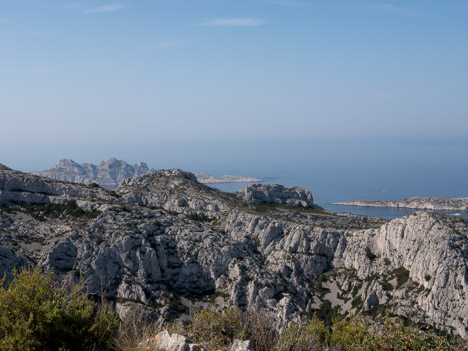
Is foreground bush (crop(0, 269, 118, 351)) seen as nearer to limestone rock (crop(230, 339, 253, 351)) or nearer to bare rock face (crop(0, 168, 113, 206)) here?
limestone rock (crop(230, 339, 253, 351))

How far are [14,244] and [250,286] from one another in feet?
130

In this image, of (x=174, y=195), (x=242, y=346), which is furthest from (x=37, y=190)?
(x=242, y=346)

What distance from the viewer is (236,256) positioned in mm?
81938

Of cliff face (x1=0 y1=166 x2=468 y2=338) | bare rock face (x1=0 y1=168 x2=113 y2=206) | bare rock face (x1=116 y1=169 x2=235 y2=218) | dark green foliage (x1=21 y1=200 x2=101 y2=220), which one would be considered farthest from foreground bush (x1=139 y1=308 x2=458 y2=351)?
bare rock face (x1=116 y1=169 x2=235 y2=218)

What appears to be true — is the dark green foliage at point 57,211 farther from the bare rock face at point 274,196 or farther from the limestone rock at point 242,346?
the limestone rock at point 242,346

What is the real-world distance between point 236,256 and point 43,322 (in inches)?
2552

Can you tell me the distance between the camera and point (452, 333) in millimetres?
65688

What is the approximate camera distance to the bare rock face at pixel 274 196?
127 metres

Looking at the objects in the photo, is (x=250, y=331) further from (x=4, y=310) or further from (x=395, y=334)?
(x=4, y=310)

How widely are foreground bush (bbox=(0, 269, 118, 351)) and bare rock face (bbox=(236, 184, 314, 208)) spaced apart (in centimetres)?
10533

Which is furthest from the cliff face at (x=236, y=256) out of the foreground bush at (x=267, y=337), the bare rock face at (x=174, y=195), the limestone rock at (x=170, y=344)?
the limestone rock at (x=170, y=344)

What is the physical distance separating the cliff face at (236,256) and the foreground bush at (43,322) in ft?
140

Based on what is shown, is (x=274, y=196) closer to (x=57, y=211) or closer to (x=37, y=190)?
(x=57, y=211)

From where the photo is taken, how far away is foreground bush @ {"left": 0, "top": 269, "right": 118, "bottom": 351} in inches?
685
